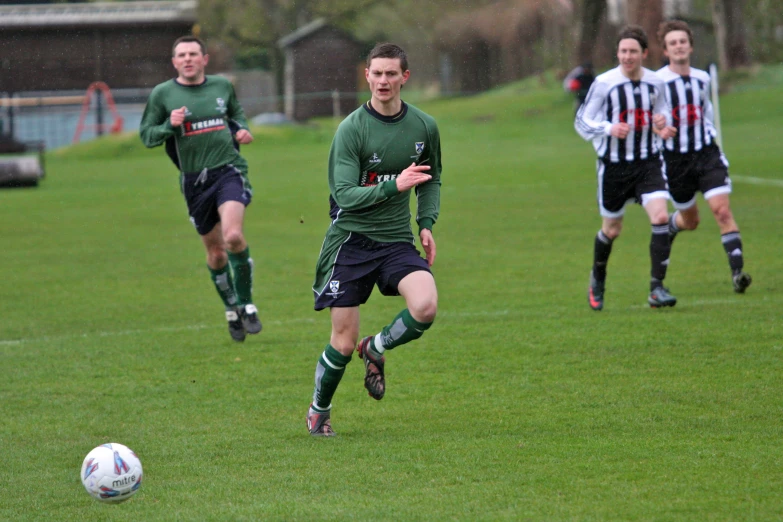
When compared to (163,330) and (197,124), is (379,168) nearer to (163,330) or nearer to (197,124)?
(197,124)

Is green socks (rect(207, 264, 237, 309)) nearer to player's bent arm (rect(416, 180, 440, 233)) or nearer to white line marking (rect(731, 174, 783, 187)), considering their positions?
player's bent arm (rect(416, 180, 440, 233))

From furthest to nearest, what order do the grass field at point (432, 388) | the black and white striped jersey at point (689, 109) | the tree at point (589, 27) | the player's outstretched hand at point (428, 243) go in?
the tree at point (589, 27), the black and white striped jersey at point (689, 109), the player's outstretched hand at point (428, 243), the grass field at point (432, 388)

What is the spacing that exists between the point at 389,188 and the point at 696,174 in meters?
4.93

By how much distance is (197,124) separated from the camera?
8625mm

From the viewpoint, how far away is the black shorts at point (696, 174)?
9398mm

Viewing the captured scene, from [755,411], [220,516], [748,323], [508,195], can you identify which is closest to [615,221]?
[748,323]

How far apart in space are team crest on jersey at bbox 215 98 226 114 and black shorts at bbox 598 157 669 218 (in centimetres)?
303

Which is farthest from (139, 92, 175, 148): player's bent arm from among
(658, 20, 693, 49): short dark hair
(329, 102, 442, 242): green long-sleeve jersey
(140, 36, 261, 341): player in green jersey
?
(658, 20, 693, 49): short dark hair

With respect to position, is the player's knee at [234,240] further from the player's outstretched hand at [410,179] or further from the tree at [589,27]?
the tree at [589,27]

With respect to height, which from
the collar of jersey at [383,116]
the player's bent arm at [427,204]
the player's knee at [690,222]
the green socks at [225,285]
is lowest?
the green socks at [225,285]

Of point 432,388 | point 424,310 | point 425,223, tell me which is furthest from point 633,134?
point 424,310

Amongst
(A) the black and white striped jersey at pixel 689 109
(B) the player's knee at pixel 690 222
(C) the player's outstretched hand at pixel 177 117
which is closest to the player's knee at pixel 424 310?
(C) the player's outstretched hand at pixel 177 117

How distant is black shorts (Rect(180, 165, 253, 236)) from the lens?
28.2 feet

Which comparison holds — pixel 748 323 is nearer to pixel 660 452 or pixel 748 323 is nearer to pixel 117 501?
pixel 660 452
